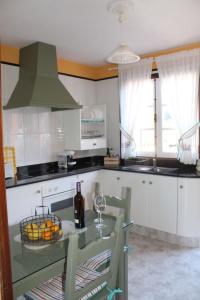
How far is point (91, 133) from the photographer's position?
3916mm

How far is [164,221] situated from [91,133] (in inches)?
64.0

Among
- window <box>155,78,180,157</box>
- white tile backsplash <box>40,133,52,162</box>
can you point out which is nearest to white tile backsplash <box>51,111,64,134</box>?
white tile backsplash <box>40,133,52,162</box>

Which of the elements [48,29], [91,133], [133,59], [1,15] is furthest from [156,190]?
[1,15]

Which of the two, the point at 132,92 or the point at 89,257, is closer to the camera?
the point at 89,257

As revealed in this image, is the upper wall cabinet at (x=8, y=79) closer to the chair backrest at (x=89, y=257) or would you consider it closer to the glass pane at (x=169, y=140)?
the glass pane at (x=169, y=140)

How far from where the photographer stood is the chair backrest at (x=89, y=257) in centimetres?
117

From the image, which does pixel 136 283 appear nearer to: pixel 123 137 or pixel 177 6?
pixel 123 137

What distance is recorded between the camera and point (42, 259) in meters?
1.32

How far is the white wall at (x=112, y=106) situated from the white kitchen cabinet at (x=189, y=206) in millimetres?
1365

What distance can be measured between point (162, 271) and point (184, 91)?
2.06m

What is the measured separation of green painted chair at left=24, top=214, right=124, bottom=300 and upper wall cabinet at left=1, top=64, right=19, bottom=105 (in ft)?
7.19

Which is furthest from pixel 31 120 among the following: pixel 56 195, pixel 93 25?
pixel 93 25

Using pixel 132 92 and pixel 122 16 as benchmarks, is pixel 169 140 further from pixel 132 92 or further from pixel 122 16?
pixel 122 16

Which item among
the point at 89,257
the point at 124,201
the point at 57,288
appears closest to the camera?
the point at 89,257
